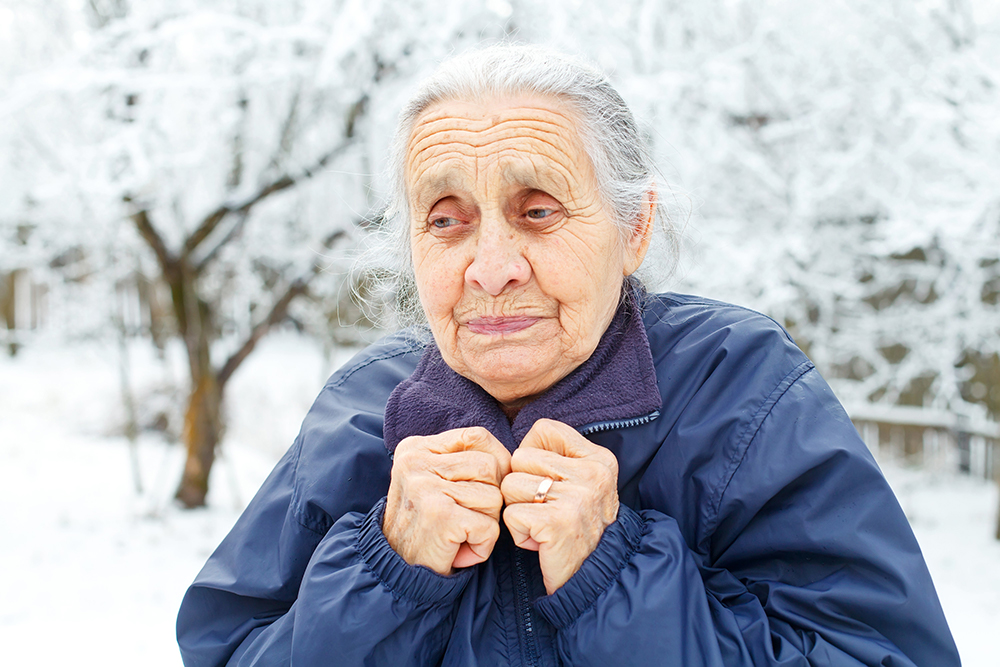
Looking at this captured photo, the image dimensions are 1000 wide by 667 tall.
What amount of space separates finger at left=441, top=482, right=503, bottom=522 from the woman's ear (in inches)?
21.0

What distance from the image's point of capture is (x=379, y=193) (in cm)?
328

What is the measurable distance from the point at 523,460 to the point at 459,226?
0.44 meters

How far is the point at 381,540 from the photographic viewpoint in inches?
45.3

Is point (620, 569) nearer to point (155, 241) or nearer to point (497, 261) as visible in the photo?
point (497, 261)

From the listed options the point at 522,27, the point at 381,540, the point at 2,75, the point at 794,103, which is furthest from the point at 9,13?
the point at 381,540

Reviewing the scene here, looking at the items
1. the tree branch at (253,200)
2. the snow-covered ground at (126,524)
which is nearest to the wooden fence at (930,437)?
the snow-covered ground at (126,524)

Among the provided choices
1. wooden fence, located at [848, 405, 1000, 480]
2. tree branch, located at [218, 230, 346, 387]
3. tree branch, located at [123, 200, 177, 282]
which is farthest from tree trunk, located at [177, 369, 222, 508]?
wooden fence, located at [848, 405, 1000, 480]

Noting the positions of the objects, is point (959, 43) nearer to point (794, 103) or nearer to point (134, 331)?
point (794, 103)

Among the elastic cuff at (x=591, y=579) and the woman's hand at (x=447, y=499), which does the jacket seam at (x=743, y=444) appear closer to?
the elastic cuff at (x=591, y=579)

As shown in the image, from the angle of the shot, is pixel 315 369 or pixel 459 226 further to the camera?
pixel 315 369

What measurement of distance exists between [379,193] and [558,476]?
244 cm

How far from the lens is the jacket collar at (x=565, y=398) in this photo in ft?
4.04

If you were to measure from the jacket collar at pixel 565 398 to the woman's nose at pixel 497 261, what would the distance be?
0.74ft

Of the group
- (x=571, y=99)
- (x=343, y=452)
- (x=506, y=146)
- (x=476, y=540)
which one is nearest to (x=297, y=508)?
(x=343, y=452)
